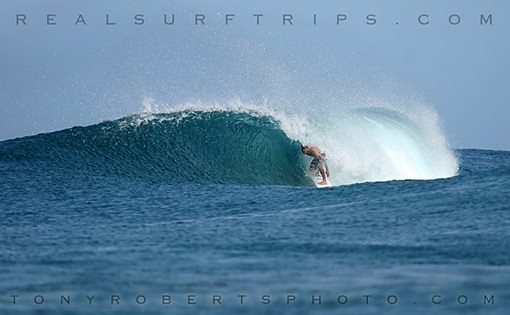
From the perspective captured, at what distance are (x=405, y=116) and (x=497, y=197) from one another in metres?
11.7

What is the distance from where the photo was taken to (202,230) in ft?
34.6

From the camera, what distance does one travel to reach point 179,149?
18.2 m


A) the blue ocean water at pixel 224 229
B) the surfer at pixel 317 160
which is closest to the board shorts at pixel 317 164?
the surfer at pixel 317 160

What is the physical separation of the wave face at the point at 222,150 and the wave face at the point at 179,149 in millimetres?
20

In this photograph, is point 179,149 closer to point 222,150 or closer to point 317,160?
point 222,150

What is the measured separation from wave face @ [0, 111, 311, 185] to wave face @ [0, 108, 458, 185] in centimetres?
2

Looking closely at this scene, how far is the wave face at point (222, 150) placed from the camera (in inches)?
684

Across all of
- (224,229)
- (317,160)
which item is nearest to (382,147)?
(317,160)

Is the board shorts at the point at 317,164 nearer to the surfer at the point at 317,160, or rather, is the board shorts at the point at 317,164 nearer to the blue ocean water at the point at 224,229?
the surfer at the point at 317,160

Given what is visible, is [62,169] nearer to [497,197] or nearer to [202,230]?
[202,230]

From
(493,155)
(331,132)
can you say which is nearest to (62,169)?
(331,132)

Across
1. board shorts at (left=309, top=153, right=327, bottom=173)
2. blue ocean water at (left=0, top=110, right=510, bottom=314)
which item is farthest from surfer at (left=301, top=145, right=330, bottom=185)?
blue ocean water at (left=0, top=110, right=510, bottom=314)

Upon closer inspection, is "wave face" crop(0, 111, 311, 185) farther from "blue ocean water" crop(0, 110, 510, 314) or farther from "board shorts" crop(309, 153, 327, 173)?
"board shorts" crop(309, 153, 327, 173)

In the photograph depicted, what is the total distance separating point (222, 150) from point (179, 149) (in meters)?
0.91
